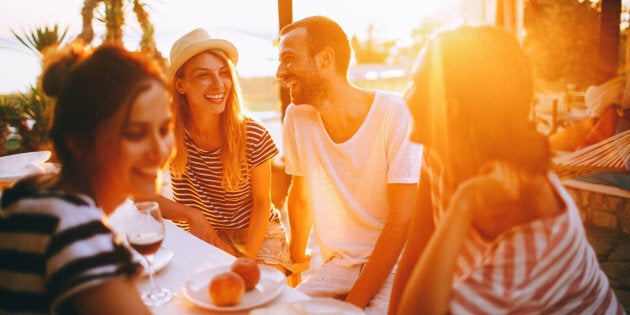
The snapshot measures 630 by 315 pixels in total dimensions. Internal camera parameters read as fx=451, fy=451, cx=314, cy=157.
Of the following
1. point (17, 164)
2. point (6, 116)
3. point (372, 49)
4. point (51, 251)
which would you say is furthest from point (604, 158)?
point (372, 49)

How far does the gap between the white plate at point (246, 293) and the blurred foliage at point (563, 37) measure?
12.7 feet

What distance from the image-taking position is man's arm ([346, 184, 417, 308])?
2209 mm

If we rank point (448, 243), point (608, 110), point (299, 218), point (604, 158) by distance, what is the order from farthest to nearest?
point (608, 110) < point (604, 158) < point (299, 218) < point (448, 243)

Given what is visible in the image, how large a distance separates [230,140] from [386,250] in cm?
111

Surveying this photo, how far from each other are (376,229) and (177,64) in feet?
4.89

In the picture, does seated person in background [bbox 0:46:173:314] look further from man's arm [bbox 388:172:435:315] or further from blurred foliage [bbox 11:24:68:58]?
blurred foliage [bbox 11:24:68:58]

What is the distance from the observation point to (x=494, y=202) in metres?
1.11

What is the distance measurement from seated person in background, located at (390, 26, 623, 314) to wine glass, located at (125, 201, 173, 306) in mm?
853

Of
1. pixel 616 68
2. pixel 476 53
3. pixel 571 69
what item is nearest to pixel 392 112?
pixel 476 53

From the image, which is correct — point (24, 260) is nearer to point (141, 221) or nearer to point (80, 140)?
point (80, 140)

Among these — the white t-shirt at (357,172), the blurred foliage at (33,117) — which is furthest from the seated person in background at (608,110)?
the blurred foliage at (33,117)

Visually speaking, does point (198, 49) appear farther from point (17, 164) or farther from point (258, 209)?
point (17, 164)

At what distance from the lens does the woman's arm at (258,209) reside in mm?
2660

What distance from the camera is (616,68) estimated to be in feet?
21.7
